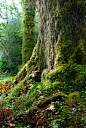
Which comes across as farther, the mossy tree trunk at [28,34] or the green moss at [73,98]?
the mossy tree trunk at [28,34]

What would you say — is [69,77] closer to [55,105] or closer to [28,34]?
[55,105]

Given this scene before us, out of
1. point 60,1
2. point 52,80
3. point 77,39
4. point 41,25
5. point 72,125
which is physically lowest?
point 72,125

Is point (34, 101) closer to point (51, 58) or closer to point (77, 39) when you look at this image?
point (51, 58)

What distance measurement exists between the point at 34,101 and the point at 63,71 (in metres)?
1.00

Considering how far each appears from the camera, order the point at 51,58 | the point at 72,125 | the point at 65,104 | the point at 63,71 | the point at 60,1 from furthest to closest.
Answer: the point at 51,58
the point at 60,1
the point at 63,71
the point at 65,104
the point at 72,125

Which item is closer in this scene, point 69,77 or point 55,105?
point 55,105

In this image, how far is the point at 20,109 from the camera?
2273 millimetres

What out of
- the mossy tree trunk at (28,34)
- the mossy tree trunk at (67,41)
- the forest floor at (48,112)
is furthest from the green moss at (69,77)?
the mossy tree trunk at (28,34)

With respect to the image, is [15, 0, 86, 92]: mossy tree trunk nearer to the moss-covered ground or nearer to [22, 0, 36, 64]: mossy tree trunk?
the moss-covered ground

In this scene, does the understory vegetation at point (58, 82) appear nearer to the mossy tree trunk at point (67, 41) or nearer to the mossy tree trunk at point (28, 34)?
the mossy tree trunk at point (67, 41)

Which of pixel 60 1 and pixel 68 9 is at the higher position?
pixel 60 1

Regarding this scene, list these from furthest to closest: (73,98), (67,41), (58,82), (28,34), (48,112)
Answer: (28,34), (67,41), (58,82), (73,98), (48,112)

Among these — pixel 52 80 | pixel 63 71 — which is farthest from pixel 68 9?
pixel 52 80

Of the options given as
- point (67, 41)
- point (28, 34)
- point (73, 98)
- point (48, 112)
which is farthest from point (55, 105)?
point (28, 34)
